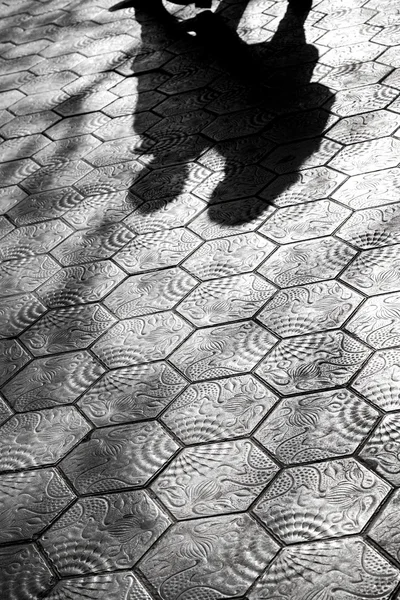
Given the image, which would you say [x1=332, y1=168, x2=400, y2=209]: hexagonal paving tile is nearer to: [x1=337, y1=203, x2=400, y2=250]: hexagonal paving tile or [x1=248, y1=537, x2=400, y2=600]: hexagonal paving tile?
[x1=337, y1=203, x2=400, y2=250]: hexagonal paving tile

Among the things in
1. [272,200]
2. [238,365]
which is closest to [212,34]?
[272,200]

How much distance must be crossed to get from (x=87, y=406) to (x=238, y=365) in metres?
0.63

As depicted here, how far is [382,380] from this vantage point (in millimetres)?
2859

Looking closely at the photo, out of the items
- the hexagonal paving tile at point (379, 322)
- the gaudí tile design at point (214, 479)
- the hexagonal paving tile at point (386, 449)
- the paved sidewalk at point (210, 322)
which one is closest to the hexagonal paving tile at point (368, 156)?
the paved sidewalk at point (210, 322)

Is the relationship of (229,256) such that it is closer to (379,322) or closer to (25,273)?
(379,322)

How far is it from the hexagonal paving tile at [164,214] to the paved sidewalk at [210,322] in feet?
0.04

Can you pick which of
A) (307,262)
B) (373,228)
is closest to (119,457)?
(307,262)

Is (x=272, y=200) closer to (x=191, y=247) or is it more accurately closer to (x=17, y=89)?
(x=191, y=247)

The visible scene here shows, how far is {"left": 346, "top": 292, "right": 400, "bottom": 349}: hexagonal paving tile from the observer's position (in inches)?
119

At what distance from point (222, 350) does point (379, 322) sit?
64cm

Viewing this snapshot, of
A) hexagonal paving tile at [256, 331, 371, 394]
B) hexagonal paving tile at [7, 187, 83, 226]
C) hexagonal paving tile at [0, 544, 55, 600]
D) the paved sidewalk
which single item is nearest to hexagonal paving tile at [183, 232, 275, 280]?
the paved sidewalk

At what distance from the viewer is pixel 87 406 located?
3.14m

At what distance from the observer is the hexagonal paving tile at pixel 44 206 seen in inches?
174

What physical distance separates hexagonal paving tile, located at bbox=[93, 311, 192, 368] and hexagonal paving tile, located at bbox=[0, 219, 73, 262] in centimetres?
92
